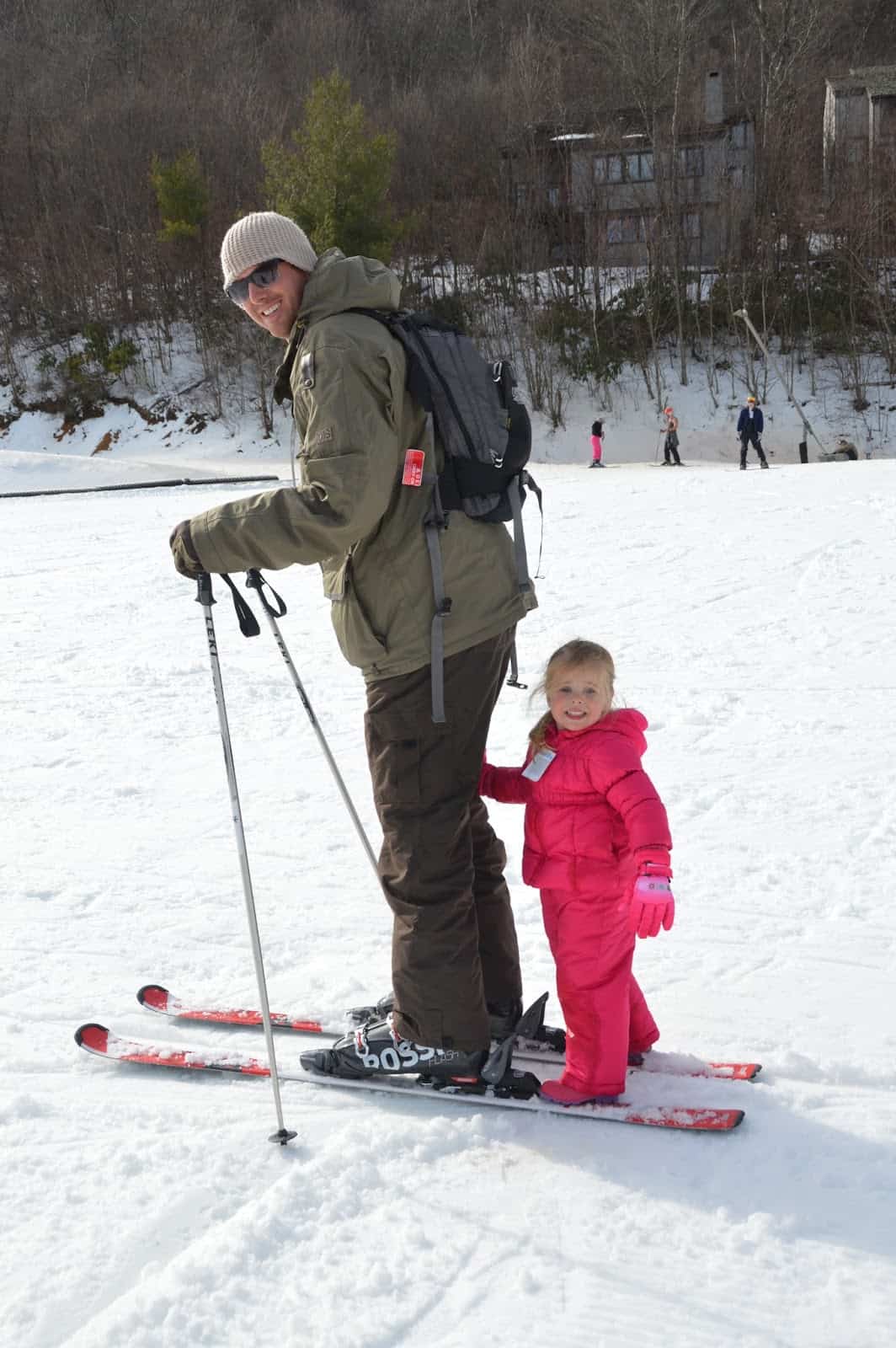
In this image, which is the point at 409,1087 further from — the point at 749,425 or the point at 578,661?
the point at 749,425

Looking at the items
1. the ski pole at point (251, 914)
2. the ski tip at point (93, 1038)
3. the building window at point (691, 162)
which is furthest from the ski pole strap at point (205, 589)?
the building window at point (691, 162)

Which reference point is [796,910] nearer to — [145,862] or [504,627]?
[504,627]

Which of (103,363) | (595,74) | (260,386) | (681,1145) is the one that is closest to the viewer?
(681,1145)

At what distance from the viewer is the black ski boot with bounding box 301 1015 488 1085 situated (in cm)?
262

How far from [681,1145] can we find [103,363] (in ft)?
111

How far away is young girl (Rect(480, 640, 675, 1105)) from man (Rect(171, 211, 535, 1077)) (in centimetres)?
16

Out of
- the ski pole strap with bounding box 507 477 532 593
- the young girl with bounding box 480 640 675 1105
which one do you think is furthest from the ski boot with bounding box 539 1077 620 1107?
the ski pole strap with bounding box 507 477 532 593

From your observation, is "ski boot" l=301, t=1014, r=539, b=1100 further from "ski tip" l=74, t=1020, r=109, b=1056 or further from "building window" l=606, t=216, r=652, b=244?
"building window" l=606, t=216, r=652, b=244

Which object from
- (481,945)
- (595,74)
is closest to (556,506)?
(481,945)

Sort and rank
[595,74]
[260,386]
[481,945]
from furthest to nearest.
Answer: [595,74]
[260,386]
[481,945]

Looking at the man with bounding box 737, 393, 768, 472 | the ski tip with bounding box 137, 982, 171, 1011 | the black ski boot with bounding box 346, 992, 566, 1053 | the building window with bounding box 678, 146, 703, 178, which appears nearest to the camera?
the black ski boot with bounding box 346, 992, 566, 1053

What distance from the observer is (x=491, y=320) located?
107 feet

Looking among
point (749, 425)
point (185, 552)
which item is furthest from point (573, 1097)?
point (749, 425)

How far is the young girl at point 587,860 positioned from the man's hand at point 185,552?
808 mm
